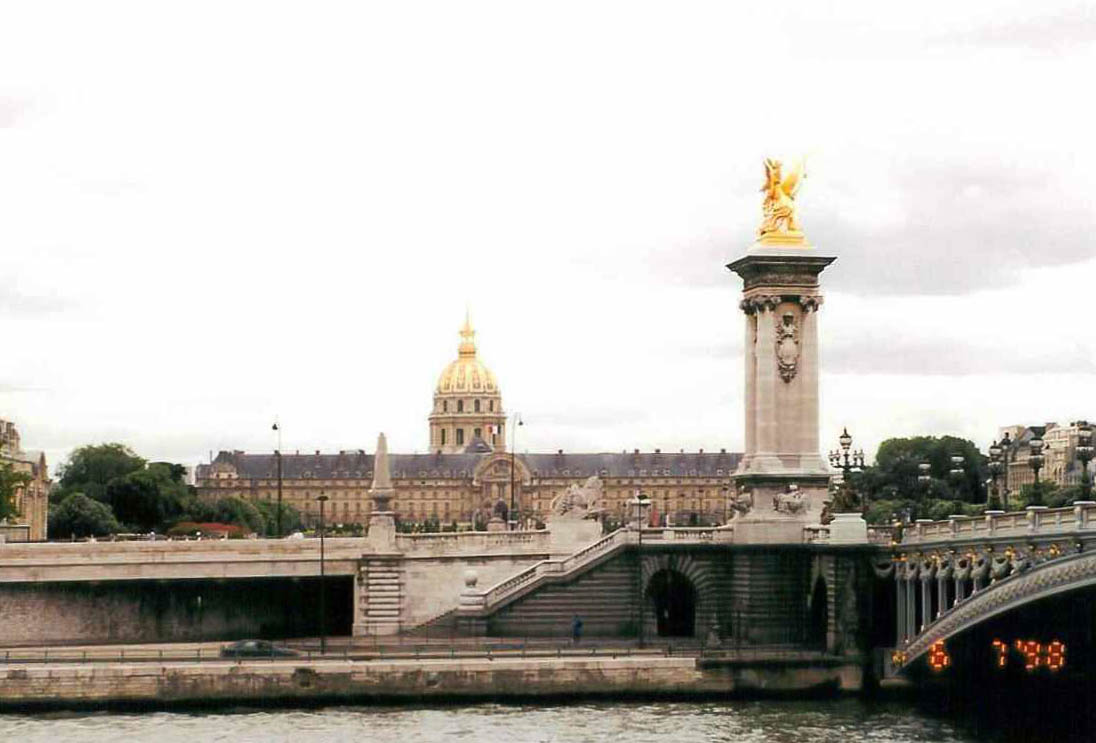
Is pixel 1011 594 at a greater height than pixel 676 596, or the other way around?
pixel 1011 594

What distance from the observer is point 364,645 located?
85.1 metres

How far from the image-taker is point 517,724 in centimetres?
6894

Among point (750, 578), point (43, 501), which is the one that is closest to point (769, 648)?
point (750, 578)

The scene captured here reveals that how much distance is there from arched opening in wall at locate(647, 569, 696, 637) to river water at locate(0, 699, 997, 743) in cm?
1347

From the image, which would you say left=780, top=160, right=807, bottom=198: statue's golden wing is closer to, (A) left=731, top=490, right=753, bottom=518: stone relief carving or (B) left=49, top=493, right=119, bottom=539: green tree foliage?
(A) left=731, top=490, right=753, bottom=518: stone relief carving

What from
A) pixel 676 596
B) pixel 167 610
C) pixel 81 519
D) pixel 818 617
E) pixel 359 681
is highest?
pixel 81 519

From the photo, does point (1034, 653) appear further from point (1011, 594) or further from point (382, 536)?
point (382, 536)

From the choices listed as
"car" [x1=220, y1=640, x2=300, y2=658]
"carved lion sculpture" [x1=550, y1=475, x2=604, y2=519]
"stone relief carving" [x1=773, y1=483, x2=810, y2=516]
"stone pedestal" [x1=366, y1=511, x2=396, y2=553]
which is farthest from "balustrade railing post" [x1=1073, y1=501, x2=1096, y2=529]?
"stone pedestal" [x1=366, y1=511, x2=396, y2=553]

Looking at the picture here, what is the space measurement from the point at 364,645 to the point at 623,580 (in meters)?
10.0

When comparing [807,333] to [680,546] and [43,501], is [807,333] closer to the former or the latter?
[680,546]

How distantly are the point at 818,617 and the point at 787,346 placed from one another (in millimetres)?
10629

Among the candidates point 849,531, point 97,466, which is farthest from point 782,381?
point 97,466

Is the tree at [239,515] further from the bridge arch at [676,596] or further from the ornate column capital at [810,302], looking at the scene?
the ornate column capital at [810,302]

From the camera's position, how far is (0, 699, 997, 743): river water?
218 feet
